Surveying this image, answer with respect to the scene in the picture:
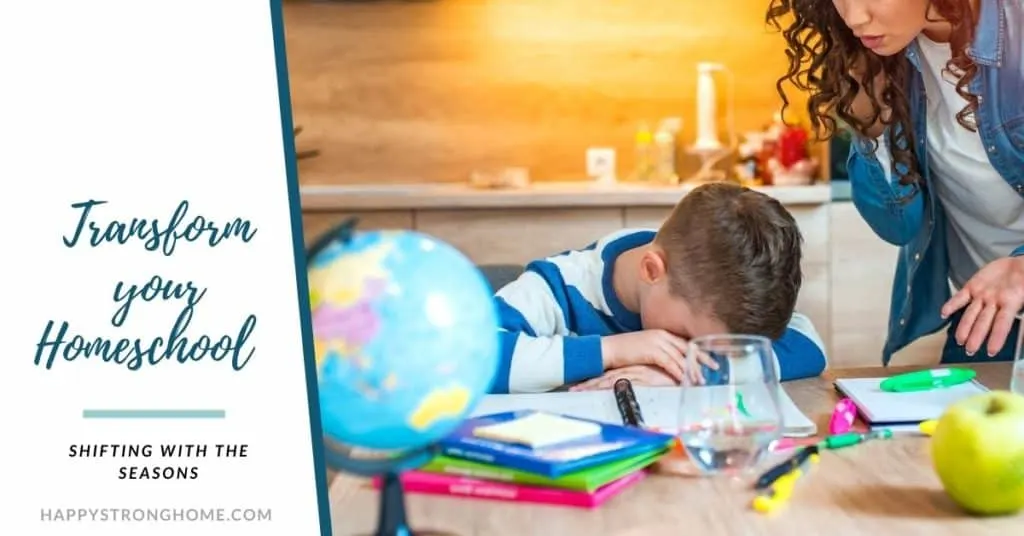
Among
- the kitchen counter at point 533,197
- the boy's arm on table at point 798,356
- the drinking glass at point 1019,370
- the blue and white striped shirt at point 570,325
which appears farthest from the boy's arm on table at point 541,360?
the kitchen counter at point 533,197

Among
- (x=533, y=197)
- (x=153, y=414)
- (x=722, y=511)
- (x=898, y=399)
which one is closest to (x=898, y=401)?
(x=898, y=399)

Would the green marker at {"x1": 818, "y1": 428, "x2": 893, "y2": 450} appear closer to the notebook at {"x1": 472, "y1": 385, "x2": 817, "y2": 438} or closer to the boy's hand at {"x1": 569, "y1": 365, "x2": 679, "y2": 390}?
the notebook at {"x1": 472, "y1": 385, "x2": 817, "y2": 438}

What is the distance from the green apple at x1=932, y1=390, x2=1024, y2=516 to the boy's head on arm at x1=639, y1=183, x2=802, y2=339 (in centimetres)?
50

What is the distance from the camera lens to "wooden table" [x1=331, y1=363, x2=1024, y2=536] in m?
0.93

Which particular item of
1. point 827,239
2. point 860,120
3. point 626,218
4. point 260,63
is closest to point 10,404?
point 260,63

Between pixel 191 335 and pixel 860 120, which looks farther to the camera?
pixel 860 120

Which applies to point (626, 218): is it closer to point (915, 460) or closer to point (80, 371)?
point (915, 460)

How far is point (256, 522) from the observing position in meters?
0.91

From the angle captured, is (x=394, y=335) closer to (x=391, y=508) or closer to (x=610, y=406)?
(x=391, y=508)

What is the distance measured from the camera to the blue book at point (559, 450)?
1.00 meters

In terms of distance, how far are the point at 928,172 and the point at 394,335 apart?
1.20 meters

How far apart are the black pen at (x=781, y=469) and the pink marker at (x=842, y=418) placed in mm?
114

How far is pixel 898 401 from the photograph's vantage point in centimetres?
128

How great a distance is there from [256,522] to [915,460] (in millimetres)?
608
